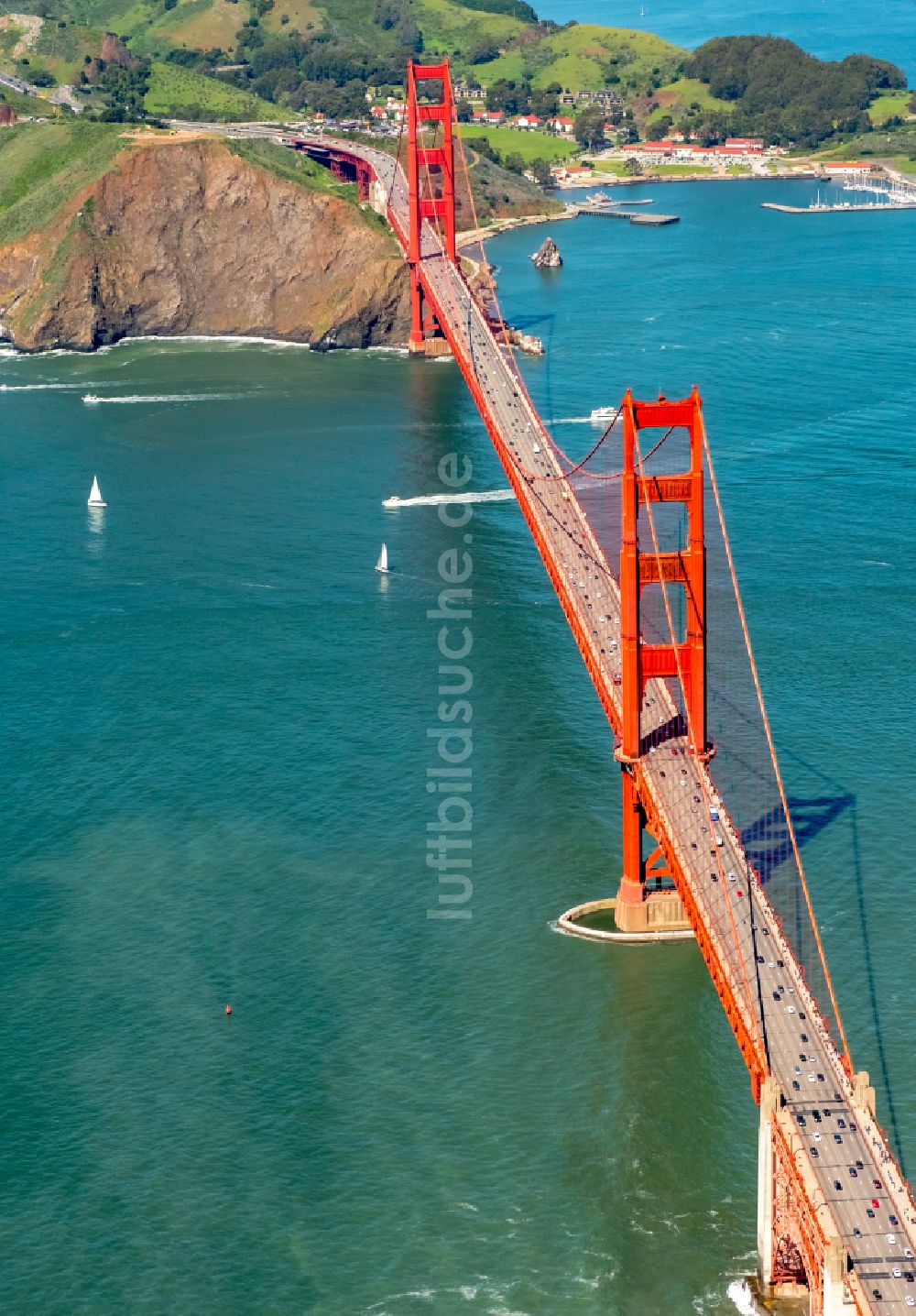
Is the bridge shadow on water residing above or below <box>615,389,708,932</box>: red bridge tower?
below

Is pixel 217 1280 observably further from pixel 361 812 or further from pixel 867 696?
pixel 867 696

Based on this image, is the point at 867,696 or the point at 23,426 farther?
the point at 23,426

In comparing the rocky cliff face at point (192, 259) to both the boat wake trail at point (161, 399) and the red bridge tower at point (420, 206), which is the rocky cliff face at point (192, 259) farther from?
the boat wake trail at point (161, 399)

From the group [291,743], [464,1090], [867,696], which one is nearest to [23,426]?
[291,743]

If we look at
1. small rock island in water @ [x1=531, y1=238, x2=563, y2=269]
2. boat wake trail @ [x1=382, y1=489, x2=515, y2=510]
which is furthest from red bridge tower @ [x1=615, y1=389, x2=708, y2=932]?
small rock island in water @ [x1=531, y1=238, x2=563, y2=269]

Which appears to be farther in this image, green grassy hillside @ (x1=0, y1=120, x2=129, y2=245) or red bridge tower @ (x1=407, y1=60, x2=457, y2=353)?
green grassy hillside @ (x1=0, y1=120, x2=129, y2=245)

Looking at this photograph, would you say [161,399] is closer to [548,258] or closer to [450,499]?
[450,499]

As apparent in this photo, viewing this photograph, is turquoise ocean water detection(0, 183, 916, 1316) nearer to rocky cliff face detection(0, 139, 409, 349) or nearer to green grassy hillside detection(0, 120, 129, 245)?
rocky cliff face detection(0, 139, 409, 349)
